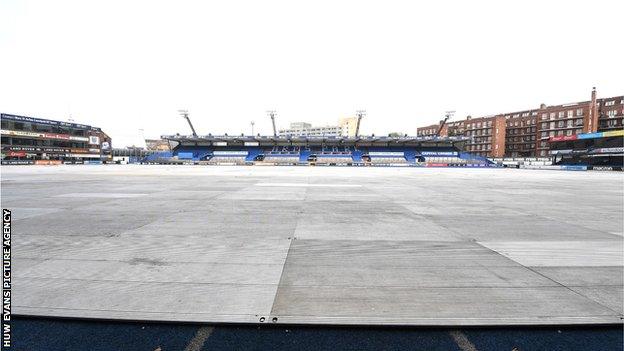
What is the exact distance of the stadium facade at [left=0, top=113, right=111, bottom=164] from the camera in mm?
72625

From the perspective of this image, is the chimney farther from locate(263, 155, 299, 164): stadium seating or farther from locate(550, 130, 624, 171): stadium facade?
locate(263, 155, 299, 164): stadium seating

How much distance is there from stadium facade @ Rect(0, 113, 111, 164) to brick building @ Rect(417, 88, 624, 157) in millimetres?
119935

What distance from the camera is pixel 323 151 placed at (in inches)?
3337

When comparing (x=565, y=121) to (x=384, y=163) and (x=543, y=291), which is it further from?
(x=543, y=291)

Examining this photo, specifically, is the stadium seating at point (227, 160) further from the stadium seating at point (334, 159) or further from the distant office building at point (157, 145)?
the distant office building at point (157, 145)

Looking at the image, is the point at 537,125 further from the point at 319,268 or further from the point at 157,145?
the point at 157,145

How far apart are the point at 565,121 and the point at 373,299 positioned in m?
119

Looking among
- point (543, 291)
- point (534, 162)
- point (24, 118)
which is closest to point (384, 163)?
point (534, 162)

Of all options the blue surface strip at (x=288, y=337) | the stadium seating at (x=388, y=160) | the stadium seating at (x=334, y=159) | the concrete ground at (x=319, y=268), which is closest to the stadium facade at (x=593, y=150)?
the stadium seating at (x=388, y=160)

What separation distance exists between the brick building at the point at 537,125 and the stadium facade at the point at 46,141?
393 feet

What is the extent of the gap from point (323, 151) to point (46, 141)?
71.5 metres

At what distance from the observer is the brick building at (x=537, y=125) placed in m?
88.3

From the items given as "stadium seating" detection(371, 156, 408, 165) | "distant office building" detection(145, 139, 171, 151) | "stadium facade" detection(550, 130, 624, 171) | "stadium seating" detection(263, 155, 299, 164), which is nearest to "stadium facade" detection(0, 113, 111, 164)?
"stadium seating" detection(263, 155, 299, 164)

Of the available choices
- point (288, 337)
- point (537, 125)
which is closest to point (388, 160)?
point (537, 125)
